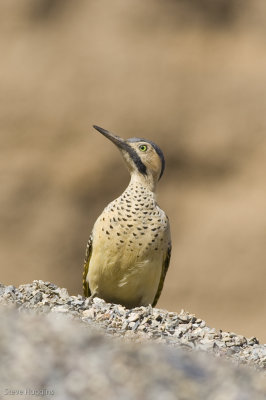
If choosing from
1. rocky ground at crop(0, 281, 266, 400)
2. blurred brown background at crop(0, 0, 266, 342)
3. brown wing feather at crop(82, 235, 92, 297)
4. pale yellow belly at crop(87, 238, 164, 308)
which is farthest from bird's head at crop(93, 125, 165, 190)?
blurred brown background at crop(0, 0, 266, 342)

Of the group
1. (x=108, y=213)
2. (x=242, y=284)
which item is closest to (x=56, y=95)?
(x=242, y=284)

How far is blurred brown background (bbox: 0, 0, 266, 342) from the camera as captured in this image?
17.8 m

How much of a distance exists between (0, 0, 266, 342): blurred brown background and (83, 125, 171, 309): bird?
8.13 m

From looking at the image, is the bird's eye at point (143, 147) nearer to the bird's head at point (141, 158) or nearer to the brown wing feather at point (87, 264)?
the bird's head at point (141, 158)

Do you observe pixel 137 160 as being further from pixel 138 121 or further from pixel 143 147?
pixel 138 121

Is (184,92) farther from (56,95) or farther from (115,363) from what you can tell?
(115,363)

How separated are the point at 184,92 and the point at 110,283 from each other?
9396 millimetres

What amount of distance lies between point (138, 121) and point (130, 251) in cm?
920

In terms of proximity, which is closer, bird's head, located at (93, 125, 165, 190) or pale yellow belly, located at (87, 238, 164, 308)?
pale yellow belly, located at (87, 238, 164, 308)

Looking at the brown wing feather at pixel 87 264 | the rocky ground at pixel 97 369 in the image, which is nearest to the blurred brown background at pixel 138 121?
the brown wing feather at pixel 87 264

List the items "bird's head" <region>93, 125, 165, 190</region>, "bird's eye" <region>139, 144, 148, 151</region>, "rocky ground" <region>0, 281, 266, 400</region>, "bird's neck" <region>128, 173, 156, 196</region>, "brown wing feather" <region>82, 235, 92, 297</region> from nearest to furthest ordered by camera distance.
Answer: "rocky ground" <region>0, 281, 266, 400</region> < "brown wing feather" <region>82, 235, 92, 297</region> < "bird's neck" <region>128, 173, 156, 196</region> < "bird's head" <region>93, 125, 165, 190</region> < "bird's eye" <region>139, 144, 148, 151</region>

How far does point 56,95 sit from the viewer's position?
18.2 m

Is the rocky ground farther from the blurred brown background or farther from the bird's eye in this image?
the blurred brown background

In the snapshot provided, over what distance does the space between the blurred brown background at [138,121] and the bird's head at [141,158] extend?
782cm
